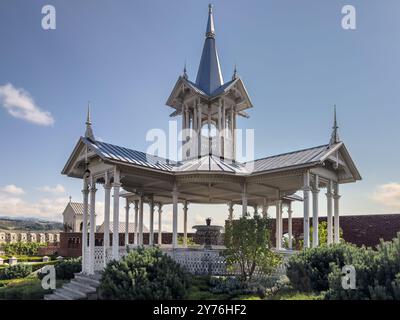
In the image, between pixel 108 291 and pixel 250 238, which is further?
pixel 250 238

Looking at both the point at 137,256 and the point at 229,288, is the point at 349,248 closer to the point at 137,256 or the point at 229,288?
the point at 229,288

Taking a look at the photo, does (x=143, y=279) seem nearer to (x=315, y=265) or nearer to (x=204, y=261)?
(x=204, y=261)

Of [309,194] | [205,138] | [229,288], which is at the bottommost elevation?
[229,288]

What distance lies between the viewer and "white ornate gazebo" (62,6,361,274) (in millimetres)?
15301

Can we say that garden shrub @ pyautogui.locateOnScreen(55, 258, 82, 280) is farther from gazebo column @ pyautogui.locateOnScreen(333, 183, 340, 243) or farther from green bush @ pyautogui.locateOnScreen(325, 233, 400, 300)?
green bush @ pyautogui.locateOnScreen(325, 233, 400, 300)

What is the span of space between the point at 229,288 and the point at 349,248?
442cm

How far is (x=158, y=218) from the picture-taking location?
26.2 m

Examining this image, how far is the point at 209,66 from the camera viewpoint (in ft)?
78.0

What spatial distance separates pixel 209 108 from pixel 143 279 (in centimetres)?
1287

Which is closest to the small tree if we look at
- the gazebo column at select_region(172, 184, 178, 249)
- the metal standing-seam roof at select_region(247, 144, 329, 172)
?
the metal standing-seam roof at select_region(247, 144, 329, 172)

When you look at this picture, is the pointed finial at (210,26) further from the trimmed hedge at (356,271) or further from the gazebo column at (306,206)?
the trimmed hedge at (356,271)

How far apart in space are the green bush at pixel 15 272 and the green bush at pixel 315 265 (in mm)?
18345
